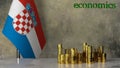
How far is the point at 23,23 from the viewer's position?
3234mm

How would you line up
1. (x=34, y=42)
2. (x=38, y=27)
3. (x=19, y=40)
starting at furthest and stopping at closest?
1. (x=38, y=27)
2. (x=34, y=42)
3. (x=19, y=40)

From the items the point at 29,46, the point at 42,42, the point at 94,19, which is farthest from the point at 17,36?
the point at 94,19

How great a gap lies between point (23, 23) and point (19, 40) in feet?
0.59

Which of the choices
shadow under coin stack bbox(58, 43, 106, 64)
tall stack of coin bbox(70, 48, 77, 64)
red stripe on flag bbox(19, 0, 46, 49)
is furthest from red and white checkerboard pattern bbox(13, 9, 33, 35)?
tall stack of coin bbox(70, 48, 77, 64)

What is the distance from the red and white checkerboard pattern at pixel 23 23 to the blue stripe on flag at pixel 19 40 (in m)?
0.04

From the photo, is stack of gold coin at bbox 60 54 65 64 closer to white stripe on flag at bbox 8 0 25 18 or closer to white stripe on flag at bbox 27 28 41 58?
white stripe on flag at bbox 27 28 41 58

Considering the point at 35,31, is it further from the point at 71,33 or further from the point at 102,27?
the point at 102,27

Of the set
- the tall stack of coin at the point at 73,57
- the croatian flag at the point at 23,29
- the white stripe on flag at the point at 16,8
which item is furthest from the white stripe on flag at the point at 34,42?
the tall stack of coin at the point at 73,57

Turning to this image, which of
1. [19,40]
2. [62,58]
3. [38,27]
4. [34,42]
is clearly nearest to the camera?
[62,58]

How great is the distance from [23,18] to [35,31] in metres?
0.19

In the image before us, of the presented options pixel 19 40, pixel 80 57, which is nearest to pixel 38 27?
pixel 19 40

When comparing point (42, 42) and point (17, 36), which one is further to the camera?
point (42, 42)

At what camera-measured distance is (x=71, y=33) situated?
371 cm

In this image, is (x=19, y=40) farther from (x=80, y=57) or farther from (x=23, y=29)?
(x=80, y=57)
